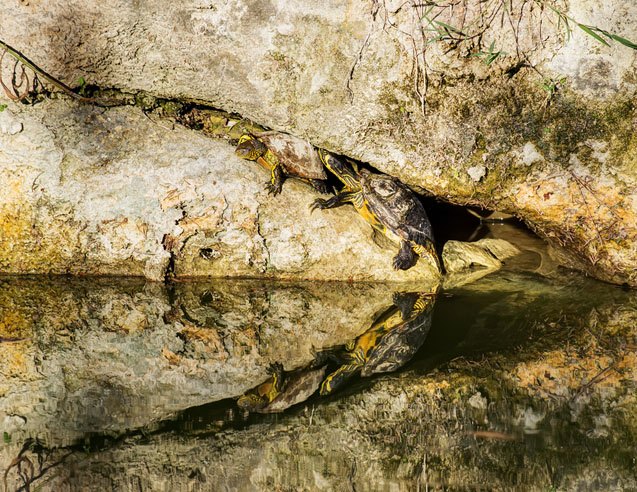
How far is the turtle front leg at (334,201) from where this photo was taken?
5254mm

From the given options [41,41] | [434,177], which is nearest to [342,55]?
[434,177]

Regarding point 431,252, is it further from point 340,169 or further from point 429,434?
point 429,434

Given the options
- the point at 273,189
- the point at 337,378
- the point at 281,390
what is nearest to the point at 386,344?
the point at 337,378

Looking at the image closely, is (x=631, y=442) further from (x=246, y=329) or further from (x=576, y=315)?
(x=246, y=329)

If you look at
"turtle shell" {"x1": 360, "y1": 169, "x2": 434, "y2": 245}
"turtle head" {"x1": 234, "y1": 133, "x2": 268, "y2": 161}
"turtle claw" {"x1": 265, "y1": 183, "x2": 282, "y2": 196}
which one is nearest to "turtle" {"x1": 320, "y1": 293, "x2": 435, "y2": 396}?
"turtle shell" {"x1": 360, "y1": 169, "x2": 434, "y2": 245}

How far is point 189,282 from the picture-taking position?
5.14 metres

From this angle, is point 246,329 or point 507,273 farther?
point 507,273

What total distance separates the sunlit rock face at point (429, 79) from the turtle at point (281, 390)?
1.61m

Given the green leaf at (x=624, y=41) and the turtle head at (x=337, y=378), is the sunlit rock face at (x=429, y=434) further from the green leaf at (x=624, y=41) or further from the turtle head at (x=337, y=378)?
the green leaf at (x=624, y=41)

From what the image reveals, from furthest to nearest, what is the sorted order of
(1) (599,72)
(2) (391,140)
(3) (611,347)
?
1. (2) (391,140)
2. (1) (599,72)
3. (3) (611,347)

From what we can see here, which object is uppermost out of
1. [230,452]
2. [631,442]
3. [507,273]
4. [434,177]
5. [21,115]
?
[21,115]

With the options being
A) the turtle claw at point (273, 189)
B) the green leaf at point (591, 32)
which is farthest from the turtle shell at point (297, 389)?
the green leaf at point (591, 32)

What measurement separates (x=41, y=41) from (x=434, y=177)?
302cm

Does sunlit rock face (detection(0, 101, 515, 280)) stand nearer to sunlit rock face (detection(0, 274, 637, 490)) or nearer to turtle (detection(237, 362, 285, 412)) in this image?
sunlit rock face (detection(0, 274, 637, 490))
